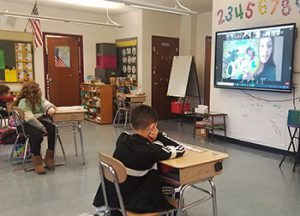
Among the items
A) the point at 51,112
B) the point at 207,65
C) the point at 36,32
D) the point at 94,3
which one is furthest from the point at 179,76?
the point at 51,112

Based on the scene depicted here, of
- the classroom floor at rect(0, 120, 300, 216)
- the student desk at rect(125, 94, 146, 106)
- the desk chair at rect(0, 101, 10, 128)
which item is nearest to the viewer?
the classroom floor at rect(0, 120, 300, 216)

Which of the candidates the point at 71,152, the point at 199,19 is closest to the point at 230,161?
the point at 71,152

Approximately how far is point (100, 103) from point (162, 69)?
74.7 inches

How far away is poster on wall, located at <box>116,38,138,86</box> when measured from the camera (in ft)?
26.0

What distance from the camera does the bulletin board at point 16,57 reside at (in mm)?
7082

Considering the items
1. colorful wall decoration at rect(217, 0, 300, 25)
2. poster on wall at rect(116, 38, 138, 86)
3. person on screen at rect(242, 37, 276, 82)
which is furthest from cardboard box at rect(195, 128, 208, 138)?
poster on wall at rect(116, 38, 138, 86)

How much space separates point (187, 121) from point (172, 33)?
7.65 ft

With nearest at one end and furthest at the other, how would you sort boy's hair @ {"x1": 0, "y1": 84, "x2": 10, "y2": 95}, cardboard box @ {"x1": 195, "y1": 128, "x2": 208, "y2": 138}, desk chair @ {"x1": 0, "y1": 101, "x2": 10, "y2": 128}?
boy's hair @ {"x1": 0, "y1": 84, "x2": 10, "y2": 95} < desk chair @ {"x1": 0, "y1": 101, "x2": 10, "y2": 128} < cardboard box @ {"x1": 195, "y1": 128, "x2": 208, "y2": 138}

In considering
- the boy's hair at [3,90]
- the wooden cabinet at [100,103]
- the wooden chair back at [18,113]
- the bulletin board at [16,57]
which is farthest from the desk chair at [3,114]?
the wooden cabinet at [100,103]

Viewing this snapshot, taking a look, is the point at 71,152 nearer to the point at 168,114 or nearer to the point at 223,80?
the point at 223,80

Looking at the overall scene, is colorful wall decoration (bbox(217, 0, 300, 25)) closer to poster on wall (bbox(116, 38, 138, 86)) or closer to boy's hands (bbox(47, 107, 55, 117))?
poster on wall (bbox(116, 38, 138, 86))

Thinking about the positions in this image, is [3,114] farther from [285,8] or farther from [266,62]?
[285,8]

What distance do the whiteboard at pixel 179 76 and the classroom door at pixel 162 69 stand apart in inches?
20.6

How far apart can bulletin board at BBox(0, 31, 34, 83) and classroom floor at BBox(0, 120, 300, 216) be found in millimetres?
2740
